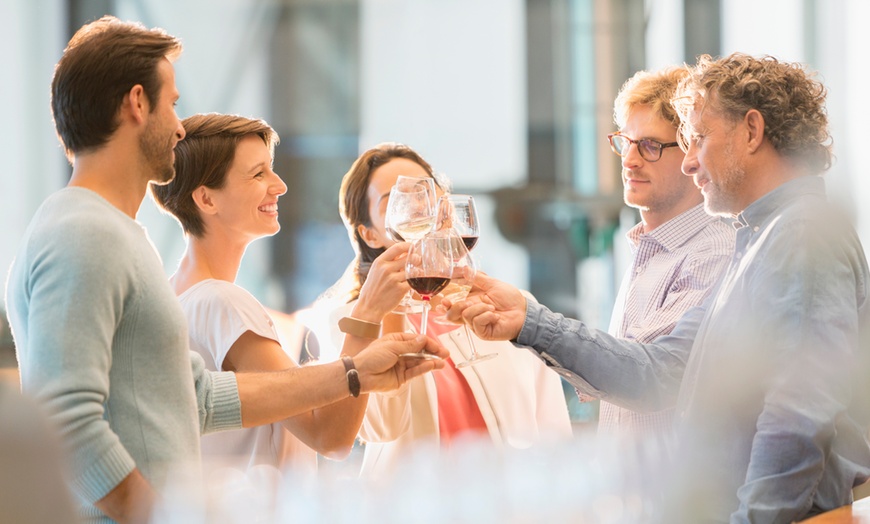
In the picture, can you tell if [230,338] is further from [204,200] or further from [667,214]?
[667,214]

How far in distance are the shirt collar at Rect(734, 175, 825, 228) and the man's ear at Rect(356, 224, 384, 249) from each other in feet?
3.33

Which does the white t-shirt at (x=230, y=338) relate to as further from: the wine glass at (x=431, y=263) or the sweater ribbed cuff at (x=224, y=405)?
the wine glass at (x=431, y=263)

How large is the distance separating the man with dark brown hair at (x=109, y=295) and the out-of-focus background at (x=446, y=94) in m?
3.71

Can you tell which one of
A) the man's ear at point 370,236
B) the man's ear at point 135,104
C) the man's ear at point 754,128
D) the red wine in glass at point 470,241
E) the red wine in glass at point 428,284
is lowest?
the red wine in glass at point 428,284

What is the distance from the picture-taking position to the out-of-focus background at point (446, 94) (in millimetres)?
5262

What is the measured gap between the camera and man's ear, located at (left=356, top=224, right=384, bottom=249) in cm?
247

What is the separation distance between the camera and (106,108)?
1.49 m

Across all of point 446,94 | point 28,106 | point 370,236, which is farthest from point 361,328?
point 28,106

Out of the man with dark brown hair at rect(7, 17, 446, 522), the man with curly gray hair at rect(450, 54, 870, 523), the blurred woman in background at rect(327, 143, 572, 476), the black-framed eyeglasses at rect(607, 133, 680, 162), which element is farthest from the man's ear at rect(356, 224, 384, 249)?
the man with dark brown hair at rect(7, 17, 446, 522)

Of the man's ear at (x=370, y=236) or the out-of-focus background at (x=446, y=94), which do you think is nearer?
the man's ear at (x=370, y=236)

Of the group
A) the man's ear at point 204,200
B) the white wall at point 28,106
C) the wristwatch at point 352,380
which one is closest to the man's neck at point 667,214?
the wristwatch at point 352,380

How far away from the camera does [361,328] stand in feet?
6.45

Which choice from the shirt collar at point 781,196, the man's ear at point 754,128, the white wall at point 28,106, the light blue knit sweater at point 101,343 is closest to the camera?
the light blue knit sweater at point 101,343

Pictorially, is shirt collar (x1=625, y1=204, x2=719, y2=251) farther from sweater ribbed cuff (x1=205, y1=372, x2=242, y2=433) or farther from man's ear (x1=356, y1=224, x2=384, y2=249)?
sweater ribbed cuff (x1=205, y1=372, x2=242, y2=433)
